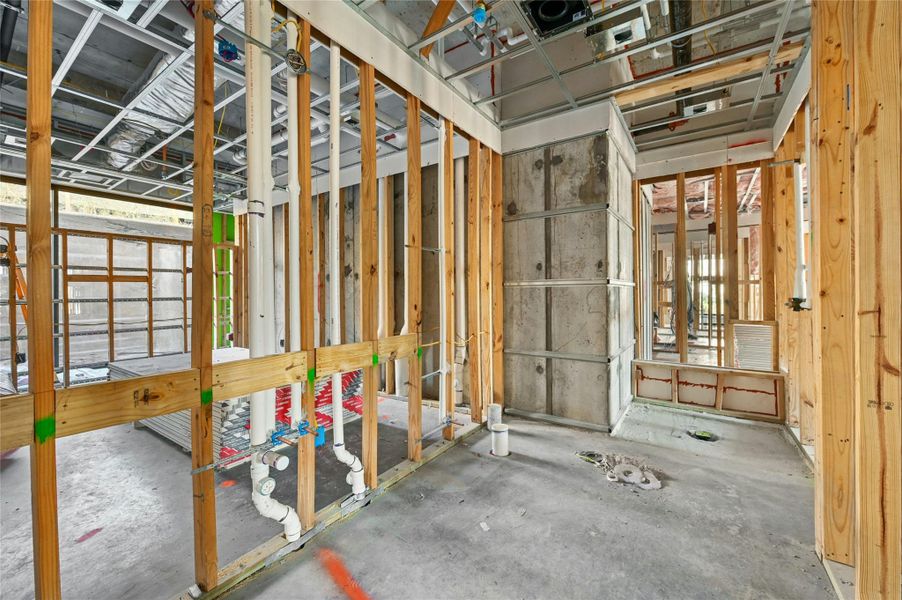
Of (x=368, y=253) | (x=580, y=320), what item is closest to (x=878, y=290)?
(x=580, y=320)

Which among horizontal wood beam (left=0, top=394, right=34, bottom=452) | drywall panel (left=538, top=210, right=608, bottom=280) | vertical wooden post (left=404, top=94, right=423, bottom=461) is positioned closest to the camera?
horizontal wood beam (left=0, top=394, right=34, bottom=452)

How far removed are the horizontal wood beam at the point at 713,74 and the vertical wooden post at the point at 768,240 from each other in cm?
135

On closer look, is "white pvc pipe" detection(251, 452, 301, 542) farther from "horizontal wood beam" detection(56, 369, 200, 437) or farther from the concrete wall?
the concrete wall

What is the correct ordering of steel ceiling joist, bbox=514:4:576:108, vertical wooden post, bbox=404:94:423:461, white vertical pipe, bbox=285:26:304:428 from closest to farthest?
white vertical pipe, bbox=285:26:304:428 → steel ceiling joist, bbox=514:4:576:108 → vertical wooden post, bbox=404:94:423:461

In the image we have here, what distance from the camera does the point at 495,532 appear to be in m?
1.98

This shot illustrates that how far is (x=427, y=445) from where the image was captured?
3072 millimetres

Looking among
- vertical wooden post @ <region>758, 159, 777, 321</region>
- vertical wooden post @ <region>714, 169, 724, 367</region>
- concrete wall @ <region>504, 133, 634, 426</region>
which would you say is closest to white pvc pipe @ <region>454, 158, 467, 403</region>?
concrete wall @ <region>504, 133, 634, 426</region>

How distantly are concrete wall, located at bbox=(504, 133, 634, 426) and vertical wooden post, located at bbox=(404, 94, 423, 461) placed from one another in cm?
143

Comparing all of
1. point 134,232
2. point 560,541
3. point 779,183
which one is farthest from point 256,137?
point 134,232

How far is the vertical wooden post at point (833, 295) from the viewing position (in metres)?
1.66

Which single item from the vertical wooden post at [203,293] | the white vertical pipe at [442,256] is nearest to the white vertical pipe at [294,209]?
the vertical wooden post at [203,293]

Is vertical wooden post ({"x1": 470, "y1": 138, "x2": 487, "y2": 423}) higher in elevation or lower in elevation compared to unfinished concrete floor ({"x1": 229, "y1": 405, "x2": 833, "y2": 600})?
higher

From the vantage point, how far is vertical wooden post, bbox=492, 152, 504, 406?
3.73 metres

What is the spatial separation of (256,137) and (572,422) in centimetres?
339
